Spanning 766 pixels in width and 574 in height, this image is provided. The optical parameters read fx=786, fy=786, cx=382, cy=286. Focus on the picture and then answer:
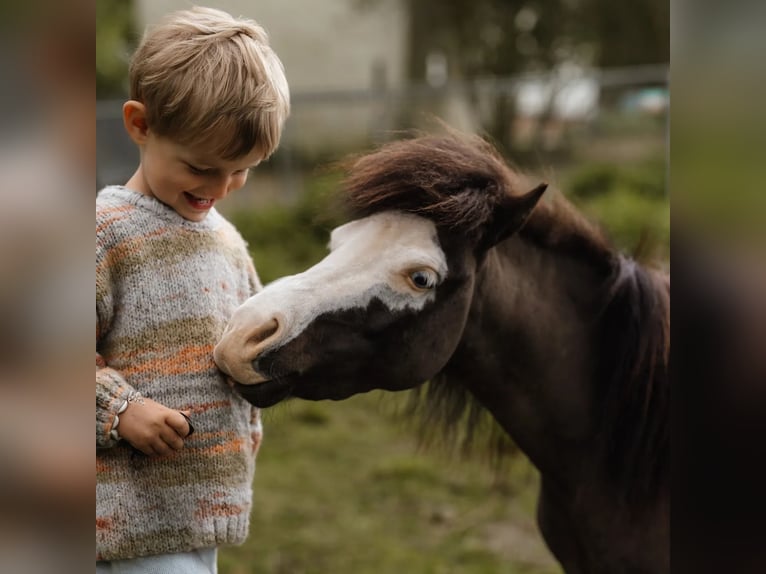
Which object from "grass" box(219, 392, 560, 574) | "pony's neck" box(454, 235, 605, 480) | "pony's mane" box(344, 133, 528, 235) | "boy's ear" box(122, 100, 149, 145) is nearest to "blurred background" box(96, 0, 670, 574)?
"grass" box(219, 392, 560, 574)

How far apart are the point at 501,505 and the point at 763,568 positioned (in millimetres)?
3356

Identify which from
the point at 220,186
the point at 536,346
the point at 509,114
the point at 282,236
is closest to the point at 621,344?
the point at 536,346

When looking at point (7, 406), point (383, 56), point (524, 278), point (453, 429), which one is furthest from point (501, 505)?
point (383, 56)

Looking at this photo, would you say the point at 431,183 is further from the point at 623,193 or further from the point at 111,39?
the point at 111,39

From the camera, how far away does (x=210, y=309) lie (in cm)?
134

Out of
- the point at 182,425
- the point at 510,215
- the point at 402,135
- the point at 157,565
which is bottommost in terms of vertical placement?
the point at 157,565

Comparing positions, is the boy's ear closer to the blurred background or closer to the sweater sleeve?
the sweater sleeve

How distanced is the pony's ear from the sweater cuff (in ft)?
2.44

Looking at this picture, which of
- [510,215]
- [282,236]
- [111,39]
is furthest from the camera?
[111,39]

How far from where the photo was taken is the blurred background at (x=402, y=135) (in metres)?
3.46

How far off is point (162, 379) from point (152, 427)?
9 cm

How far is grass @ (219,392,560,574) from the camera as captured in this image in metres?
3.40

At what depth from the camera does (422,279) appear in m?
1.47

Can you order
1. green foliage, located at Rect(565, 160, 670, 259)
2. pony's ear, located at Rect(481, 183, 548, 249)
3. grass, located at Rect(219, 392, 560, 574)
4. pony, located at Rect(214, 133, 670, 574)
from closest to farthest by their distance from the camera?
1. pony, located at Rect(214, 133, 670, 574)
2. pony's ear, located at Rect(481, 183, 548, 249)
3. grass, located at Rect(219, 392, 560, 574)
4. green foliage, located at Rect(565, 160, 670, 259)
